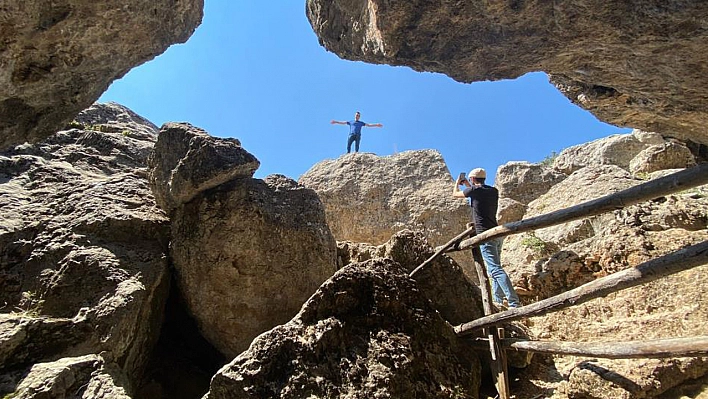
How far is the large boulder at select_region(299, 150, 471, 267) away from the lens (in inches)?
528

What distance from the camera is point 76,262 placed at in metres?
6.48

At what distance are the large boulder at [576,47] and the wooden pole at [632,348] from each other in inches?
116

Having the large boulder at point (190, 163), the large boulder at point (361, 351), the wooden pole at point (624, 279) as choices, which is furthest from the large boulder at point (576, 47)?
the large boulder at point (361, 351)

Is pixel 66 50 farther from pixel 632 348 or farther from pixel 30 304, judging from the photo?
pixel 632 348

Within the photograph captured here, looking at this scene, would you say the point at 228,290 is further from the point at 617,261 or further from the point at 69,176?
the point at 617,261

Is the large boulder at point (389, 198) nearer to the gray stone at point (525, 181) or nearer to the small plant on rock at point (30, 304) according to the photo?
the gray stone at point (525, 181)

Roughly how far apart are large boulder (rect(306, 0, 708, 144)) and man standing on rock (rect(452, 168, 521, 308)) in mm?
2004

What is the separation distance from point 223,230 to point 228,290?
101 cm

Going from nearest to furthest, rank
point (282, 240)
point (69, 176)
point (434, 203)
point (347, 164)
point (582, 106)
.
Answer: point (582, 106) < point (282, 240) < point (69, 176) < point (434, 203) < point (347, 164)

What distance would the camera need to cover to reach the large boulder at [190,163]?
7391 mm

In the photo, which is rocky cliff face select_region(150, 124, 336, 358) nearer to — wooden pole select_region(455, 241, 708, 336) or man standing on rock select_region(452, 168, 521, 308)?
man standing on rock select_region(452, 168, 521, 308)

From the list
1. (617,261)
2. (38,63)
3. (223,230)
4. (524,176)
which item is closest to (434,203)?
(524,176)

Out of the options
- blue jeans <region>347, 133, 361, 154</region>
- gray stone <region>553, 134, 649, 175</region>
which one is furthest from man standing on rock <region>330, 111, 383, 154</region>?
gray stone <region>553, 134, 649, 175</region>

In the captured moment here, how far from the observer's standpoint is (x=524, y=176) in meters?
14.4
